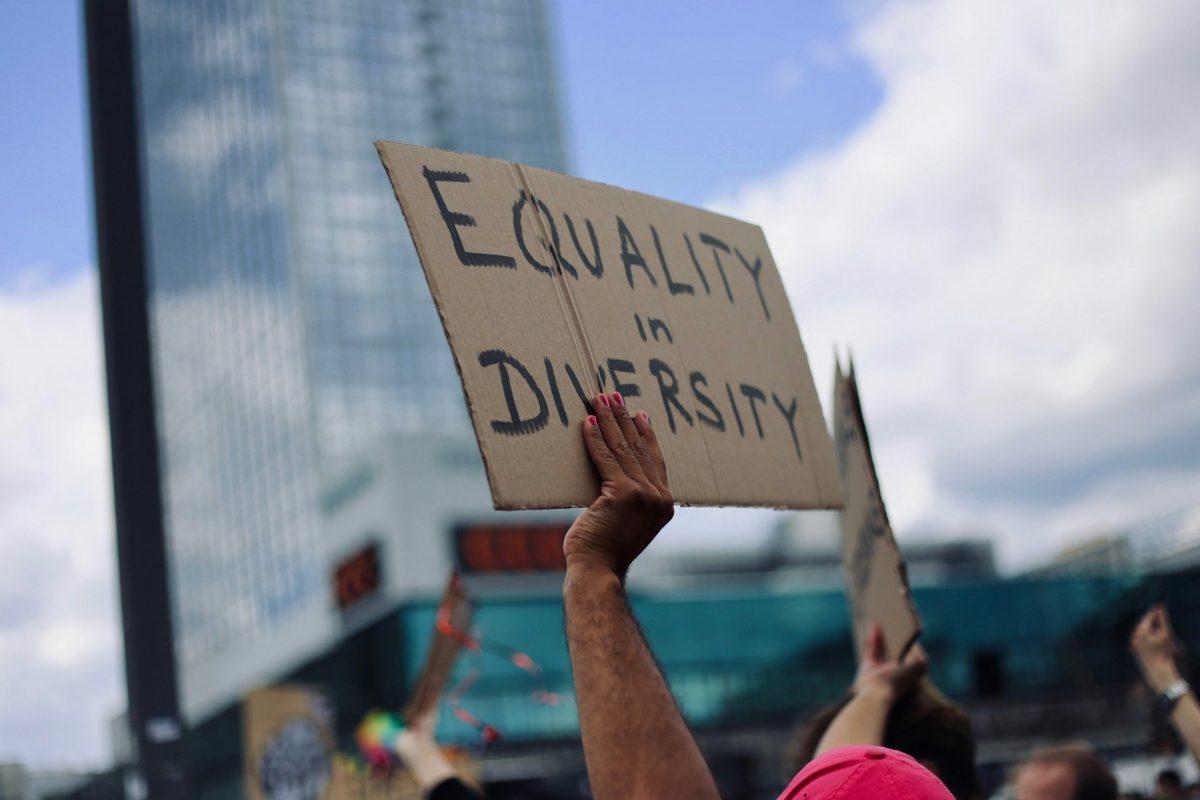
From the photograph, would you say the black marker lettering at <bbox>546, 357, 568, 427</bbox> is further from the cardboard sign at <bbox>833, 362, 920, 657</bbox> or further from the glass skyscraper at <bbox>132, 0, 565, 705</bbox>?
the glass skyscraper at <bbox>132, 0, 565, 705</bbox>

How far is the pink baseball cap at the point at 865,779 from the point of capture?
1.39 meters

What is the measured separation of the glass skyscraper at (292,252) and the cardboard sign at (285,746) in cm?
5800

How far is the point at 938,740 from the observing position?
2.56 metres

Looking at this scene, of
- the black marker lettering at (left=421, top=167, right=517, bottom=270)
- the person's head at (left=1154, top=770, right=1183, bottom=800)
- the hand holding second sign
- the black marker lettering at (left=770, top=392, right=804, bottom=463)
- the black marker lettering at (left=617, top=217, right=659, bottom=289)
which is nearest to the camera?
the hand holding second sign

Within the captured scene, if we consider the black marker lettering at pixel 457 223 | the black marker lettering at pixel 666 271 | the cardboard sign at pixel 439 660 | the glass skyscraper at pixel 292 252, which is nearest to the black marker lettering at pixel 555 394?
the black marker lettering at pixel 457 223

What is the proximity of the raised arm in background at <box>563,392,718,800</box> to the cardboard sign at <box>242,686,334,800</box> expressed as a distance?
29.2 ft

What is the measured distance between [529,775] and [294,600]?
3943 centimetres

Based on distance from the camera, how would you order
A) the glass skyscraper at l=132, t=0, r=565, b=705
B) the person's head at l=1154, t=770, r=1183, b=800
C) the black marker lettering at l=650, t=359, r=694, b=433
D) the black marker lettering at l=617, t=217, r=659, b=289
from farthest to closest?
the glass skyscraper at l=132, t=0, r=565, b=705, the person's head at l=1154, t=770, r=1183, b=800, the black marker lettering at l=617, t=217, r=659, b=289, the black marker lettering at l=650, t=359, r=694, b=433

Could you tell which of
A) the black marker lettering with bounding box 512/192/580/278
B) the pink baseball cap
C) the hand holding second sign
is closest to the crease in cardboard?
the black marker lettering with bounding box 512/192/580/278

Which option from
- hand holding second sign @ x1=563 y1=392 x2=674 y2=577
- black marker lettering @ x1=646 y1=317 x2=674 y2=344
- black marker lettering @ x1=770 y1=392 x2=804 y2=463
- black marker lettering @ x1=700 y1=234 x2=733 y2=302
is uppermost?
black marker lettering @ x1=700 y1=234 x2=733 y2=302

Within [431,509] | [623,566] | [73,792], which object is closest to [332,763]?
[73,792]

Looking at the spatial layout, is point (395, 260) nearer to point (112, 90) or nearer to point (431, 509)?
point (431, 509)

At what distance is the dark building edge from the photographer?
11.0 feet

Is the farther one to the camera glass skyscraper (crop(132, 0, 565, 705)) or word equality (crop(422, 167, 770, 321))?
glass skyscraper (crop(132, 0, 565, 705))
